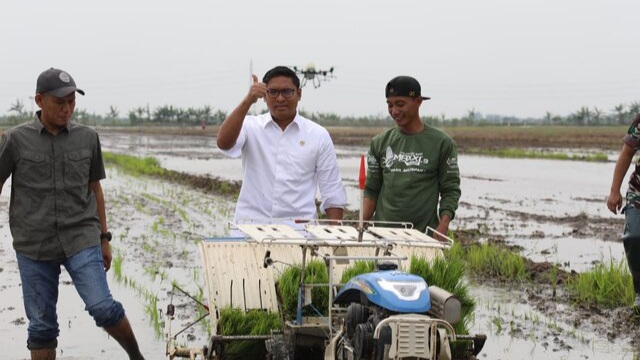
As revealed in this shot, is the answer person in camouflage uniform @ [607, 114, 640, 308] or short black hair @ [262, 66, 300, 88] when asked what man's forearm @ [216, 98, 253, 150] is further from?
person in camouflage uniform @ [607, 114, 640, 308]

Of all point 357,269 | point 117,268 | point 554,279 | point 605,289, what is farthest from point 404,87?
point 117,268

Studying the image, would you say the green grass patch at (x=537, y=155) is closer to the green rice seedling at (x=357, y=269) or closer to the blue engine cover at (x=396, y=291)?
the green rice seedling at (x=357, y=269)

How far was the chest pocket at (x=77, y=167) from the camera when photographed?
4602mm

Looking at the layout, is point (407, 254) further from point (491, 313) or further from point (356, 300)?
point (491, 313)

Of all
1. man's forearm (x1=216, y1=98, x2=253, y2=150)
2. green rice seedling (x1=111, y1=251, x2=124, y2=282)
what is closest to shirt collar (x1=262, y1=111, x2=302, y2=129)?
man's forearm (x1=216, y1=98, x2=253, y2=150)

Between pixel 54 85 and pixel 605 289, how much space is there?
5.04 m

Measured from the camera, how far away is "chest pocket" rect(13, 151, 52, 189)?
14.9 ft

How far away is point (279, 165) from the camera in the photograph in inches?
201

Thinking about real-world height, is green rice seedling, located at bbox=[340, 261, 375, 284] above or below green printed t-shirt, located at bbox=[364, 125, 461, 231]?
below

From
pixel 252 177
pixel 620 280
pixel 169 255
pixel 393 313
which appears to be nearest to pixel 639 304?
pixel 620 280

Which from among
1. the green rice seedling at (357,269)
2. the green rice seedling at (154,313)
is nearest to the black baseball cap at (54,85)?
the green rice seedling at (357,269)

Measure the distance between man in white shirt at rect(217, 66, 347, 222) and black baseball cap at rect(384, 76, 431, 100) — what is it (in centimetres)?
47

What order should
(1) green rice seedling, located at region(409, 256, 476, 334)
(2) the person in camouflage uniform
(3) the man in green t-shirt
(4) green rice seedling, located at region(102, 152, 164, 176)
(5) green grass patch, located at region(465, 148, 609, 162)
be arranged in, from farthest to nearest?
1. (5) green grass patch, located at region(465, 148, 609, 162)
2. (4) green rice seedling, located at region(102, 152, 164, 176)
3. (2) the person in camouflage uniform
4. (3) the man in green t-shirt
5. (1) green rice seedling, located at region(409, 256, 476, 334)

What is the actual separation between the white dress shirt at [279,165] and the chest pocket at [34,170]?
3.33ft
